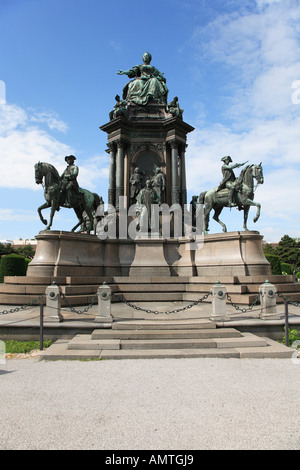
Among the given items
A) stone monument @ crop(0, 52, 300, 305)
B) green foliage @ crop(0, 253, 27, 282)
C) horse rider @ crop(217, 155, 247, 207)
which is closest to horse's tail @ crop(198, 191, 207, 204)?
stone monument @ crop(0, 52, 300, 305)

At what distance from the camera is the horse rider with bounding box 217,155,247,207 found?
55.0 feet

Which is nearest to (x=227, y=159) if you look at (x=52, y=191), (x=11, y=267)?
(x=52, y=191)

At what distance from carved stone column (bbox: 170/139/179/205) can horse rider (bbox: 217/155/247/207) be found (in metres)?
4.20

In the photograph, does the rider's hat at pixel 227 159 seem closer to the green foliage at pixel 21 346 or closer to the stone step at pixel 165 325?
the stone step at pixel 165 325

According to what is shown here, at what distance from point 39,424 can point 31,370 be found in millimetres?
2563

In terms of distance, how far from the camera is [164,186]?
20.7m

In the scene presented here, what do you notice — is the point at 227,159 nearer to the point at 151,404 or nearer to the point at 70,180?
the point at 70,180

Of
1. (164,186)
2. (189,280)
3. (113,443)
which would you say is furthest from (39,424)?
(164,186)

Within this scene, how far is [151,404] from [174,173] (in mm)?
17923

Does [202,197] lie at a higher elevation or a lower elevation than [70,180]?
lower

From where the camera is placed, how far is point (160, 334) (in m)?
8.13

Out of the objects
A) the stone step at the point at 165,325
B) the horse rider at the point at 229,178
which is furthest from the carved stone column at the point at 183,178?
the stone step at the point at 165,325

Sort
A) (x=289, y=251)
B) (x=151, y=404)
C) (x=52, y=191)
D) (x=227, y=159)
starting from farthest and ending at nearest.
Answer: (x=289, y=251) < (x=227, y=159) < (x=52, y=191) < (x=151, y=404)

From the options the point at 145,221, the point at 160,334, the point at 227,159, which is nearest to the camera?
the point at 160,334
